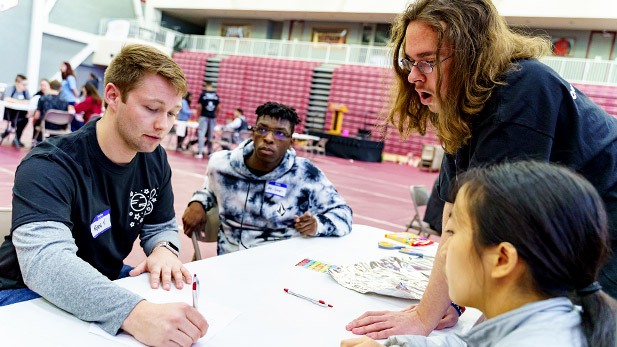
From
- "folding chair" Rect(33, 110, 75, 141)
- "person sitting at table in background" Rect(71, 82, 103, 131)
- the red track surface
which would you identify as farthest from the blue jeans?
"person sitting at table in background" Rect(71, 82, 103, 131)

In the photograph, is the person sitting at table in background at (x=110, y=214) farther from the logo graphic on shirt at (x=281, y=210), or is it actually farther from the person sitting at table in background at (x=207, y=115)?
the person sitting at table in background at (x=207, y=115)

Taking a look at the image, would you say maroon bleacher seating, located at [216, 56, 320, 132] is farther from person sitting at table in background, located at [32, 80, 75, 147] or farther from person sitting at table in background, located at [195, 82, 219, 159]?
person sitting at table in background, located at [32, 80, 75, 147]

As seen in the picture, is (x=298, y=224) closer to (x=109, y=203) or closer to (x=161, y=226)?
(x=161, y=226)

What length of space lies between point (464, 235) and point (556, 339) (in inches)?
8.3

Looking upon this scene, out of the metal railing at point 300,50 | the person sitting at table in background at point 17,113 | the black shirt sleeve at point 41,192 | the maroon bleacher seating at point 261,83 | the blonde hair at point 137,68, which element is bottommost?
the person sitting at table in background at point 17,113

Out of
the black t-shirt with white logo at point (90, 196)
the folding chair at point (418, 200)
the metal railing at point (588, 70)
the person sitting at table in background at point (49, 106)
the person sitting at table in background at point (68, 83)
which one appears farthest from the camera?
the metal railing at point (588, 70)


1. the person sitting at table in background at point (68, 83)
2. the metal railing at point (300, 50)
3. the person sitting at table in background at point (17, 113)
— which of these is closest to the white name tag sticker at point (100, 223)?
the person sitting at table in background at point (17, 113)

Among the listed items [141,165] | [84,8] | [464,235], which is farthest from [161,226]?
[84,8]

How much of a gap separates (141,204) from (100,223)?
19 cm

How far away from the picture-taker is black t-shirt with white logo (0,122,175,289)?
128 centimetres

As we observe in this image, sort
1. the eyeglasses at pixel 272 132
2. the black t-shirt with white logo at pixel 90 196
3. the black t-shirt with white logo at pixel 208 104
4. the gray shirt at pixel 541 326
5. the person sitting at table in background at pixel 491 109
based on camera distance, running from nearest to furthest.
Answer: the gray shirt at pixel 541 326, the person sitting at table in background at pixel 491 109, the black t-shirt with white logo at pixel 90 196, the eyeglasses at pixel 272 132, the black t-shirt with white logo at pixel 208 104

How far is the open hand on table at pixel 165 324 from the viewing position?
40.6 inches

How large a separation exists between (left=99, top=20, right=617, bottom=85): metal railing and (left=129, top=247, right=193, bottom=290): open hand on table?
15454 mm

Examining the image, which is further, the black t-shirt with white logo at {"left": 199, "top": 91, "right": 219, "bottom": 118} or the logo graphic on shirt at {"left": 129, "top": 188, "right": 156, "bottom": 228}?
the black t-shirt with white logo at {"left": 199, "top": 91, "right": 219, "bottom": 118}
